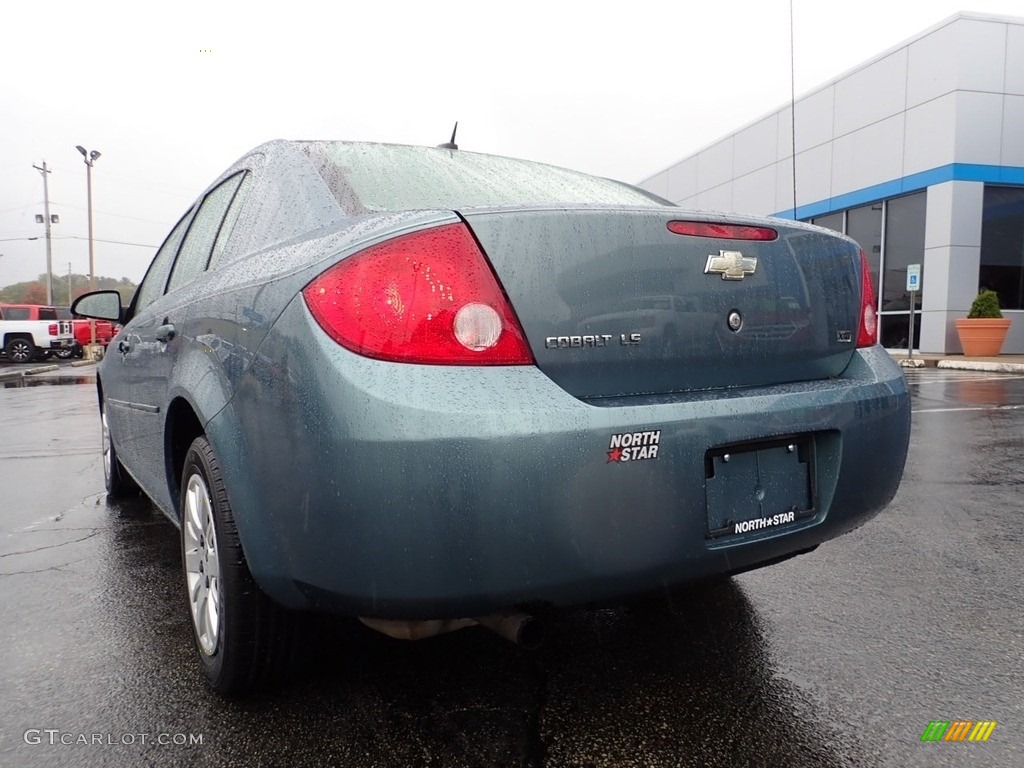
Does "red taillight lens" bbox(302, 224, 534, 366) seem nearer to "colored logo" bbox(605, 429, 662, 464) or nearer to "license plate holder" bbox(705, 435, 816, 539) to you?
"colored logo" bbox(605, 429, 662, 464)

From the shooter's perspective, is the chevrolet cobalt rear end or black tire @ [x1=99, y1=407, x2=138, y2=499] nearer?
the chevrolet cobalt rear end

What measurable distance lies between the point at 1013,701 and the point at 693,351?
1.24m

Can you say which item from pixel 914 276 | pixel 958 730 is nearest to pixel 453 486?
pixel 958 730

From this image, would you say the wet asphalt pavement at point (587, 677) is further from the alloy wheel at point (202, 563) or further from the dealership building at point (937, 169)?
the dealership building at point (937, 169)

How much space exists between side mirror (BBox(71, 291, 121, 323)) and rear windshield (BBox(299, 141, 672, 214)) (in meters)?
2.02

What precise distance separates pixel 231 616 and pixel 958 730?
5.80 feet

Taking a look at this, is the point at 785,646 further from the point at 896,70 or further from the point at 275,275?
the point at 896,70

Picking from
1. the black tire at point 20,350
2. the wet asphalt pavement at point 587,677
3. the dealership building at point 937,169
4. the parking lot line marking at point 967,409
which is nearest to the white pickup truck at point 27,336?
the black tire at point 20,350

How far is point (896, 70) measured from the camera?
1795cm

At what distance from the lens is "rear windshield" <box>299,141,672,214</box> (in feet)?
6.76

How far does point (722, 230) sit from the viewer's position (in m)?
1.88

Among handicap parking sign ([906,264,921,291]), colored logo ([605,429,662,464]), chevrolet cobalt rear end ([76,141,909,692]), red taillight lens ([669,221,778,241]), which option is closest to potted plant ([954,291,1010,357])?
handicap parking sign ([906,264,921,291])

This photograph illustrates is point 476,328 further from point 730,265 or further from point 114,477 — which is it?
point 114,477

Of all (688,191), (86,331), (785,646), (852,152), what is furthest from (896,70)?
(86,331)
